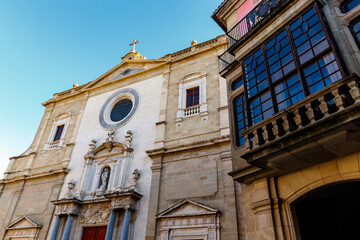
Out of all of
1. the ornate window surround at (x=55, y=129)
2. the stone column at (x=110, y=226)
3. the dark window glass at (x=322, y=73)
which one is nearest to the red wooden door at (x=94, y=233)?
the stone column at (x=110, y=226)

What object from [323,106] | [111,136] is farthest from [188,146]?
[323,106]

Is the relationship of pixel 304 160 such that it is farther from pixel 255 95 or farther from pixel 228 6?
pixel 228 6

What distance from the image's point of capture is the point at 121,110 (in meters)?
16.4

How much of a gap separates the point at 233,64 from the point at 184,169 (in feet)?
16.5

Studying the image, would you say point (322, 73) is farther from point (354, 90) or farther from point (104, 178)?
point (104, 178)

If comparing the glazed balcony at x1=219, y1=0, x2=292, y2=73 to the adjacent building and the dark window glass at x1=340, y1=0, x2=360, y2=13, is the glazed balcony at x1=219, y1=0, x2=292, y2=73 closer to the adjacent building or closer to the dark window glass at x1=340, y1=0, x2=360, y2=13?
the adjacent building

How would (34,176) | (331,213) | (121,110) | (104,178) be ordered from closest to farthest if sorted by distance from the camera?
(331,213), (104,178), (34,176), (121,110)

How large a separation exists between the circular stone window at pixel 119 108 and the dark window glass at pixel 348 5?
37.3 feet

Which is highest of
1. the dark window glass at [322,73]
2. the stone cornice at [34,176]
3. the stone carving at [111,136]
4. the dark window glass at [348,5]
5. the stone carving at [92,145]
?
the stone carving at [111,136]

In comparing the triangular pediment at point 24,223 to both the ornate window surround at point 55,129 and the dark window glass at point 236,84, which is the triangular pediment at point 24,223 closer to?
the ornate window surround at point 55,129

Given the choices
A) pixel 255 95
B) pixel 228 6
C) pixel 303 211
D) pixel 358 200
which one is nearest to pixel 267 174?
pixel 303 211

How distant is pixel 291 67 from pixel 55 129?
1666 cm

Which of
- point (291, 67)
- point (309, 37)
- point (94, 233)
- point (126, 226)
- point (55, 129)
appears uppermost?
point (55, 129)

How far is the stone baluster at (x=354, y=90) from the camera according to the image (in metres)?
4.81
